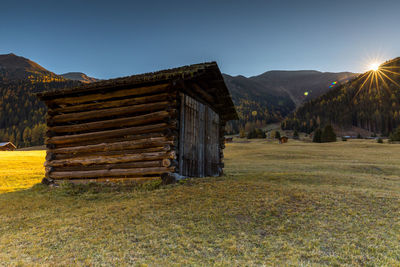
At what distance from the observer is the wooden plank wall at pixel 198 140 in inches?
377

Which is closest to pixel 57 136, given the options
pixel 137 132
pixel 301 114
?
pixel 137 132

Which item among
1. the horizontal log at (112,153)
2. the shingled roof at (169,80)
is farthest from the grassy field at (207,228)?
the shingled roof at (169,80)

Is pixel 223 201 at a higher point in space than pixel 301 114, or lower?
lower

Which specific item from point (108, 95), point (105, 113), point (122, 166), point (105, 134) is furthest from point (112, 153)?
point (108, 95)

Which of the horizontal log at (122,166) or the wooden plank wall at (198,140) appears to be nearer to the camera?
the horizontal log at (122,166)

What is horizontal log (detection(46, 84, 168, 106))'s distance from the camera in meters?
9.29

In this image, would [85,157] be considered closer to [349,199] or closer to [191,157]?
[191,157]

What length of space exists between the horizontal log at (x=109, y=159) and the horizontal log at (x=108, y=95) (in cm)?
271

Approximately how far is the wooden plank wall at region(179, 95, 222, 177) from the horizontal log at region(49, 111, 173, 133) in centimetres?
101

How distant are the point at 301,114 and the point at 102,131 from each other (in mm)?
151536

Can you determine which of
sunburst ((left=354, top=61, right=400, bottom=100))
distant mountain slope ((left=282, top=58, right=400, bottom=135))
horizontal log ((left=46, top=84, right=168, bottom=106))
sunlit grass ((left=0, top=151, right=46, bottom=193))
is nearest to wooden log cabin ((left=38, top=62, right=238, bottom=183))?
horizontal log ((left=46, top=84, right=168, bottom=106))

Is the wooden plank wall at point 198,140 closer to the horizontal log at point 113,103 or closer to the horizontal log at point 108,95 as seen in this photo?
the horizontal log at point 113,103

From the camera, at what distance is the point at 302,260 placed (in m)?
3.37

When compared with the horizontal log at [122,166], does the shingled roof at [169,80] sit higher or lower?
higher
